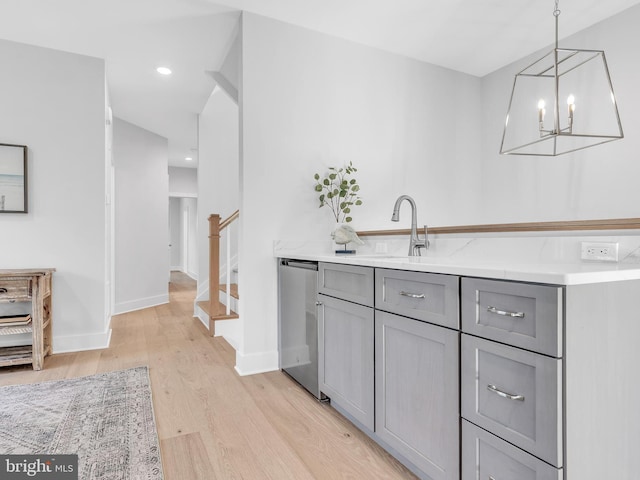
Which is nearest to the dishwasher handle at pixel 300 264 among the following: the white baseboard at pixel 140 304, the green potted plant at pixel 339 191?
the green potted plant at pixel 339 191

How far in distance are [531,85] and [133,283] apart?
525 cm

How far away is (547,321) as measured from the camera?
99 cm

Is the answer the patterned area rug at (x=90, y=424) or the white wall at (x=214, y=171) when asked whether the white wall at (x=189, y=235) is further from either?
the patterned area rug at (x=90, y=424)

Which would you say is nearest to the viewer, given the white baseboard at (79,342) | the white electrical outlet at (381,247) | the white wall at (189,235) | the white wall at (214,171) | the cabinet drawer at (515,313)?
the cabinet drawer at (515,313)

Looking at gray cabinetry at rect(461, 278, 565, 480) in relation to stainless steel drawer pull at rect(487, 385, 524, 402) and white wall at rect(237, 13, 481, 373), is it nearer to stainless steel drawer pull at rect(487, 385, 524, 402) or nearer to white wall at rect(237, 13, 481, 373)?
A: stainless steel drawer pull at rect(487, 385, 524, 402)

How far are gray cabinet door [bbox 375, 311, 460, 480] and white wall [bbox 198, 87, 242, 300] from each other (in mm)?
3585

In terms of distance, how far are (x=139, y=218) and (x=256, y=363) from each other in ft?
11.5

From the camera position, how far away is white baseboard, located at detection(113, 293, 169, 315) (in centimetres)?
495

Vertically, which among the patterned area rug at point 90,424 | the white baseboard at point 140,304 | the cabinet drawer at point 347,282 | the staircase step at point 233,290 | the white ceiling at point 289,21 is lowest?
the patterned area rug at point 90,424

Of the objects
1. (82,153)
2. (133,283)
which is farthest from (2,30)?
(133,283)

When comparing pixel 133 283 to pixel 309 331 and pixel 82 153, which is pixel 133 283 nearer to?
pixel 82 153

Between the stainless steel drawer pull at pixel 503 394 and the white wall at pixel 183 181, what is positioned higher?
the white wall at pixel 183 181

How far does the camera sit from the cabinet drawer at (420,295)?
Answer: 1.29 metres

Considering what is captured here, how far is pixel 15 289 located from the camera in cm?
278
